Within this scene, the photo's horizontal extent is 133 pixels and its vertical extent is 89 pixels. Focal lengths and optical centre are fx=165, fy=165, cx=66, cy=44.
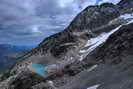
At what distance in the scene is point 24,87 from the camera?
36.4 m

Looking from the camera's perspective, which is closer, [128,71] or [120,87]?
[120,87]

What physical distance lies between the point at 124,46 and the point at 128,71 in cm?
1451

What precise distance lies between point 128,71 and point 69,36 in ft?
323

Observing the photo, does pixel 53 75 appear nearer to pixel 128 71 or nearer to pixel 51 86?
pixel 51 86

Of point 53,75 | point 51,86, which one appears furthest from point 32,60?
point 51,86

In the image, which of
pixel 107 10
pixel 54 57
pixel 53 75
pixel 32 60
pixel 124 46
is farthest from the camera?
pixel 107 10

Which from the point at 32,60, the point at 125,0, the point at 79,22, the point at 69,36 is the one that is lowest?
the point at 32,60

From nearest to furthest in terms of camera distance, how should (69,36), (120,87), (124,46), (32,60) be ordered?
1. (120,87)
2. (124,46)
3. (69,36)
4. (32,60)

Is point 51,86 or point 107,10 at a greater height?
point 107,10

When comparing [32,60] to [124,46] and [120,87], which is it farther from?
[120,87]

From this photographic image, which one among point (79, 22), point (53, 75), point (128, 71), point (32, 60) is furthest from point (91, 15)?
point (128, 71)

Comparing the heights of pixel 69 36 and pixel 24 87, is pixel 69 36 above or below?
above

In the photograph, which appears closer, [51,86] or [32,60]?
[51,86]

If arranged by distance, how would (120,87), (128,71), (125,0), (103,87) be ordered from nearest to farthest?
(120,87) → (103,87) → (128,71) → (125,0)
